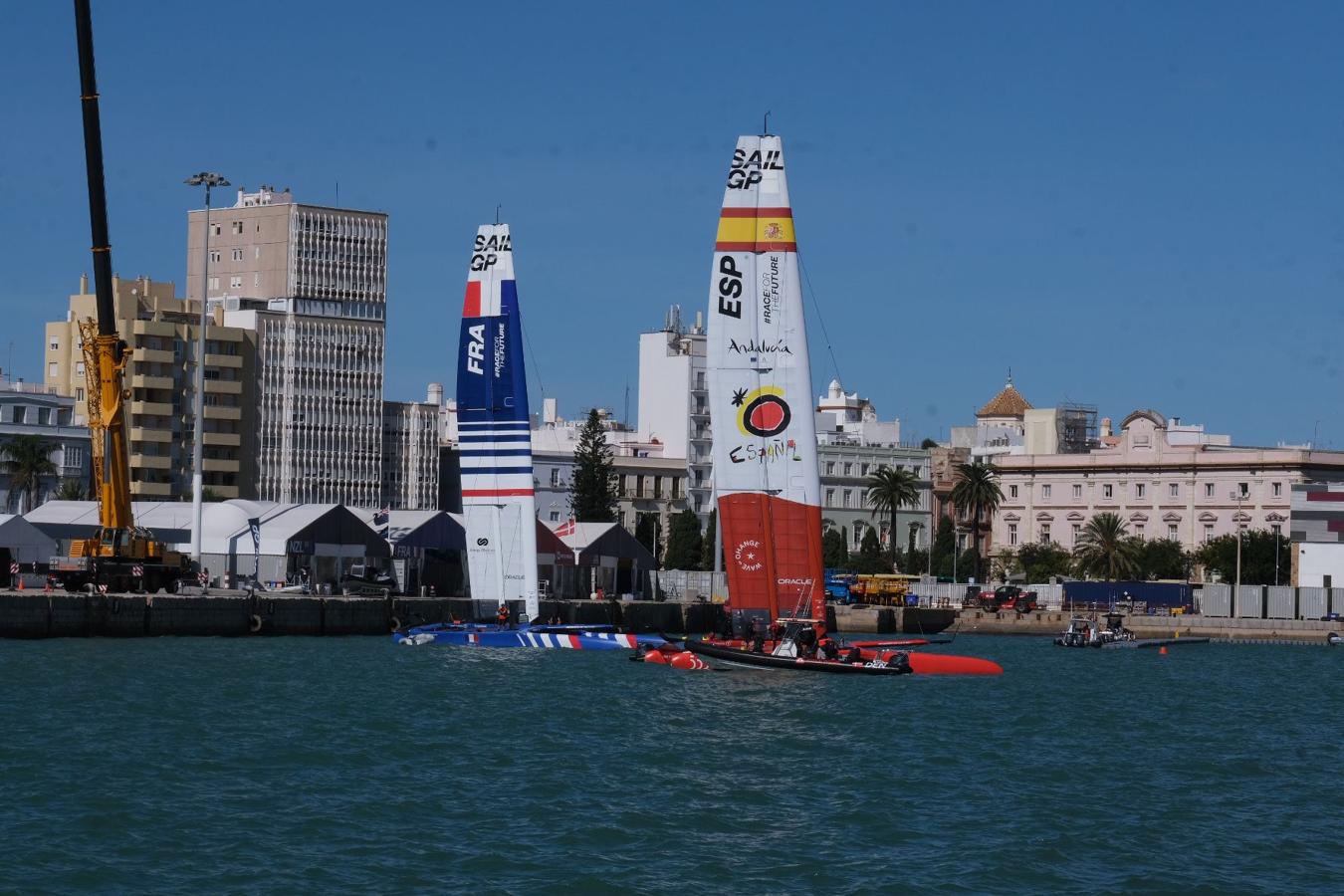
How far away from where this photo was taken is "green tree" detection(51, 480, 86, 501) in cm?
13400

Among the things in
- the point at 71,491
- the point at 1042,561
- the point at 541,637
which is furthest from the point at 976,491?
the point at 541,637

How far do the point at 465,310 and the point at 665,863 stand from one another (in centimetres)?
4689

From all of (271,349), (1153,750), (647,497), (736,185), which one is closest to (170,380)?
(271,349)

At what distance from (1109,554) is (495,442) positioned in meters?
72.9

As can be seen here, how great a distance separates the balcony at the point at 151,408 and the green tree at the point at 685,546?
121ft

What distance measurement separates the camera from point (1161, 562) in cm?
14050

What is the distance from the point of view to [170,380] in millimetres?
148625

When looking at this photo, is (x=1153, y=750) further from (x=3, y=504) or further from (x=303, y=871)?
(x=3, y=504)

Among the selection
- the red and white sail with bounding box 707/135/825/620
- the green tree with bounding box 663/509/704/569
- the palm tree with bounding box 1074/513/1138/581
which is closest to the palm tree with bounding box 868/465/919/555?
the palm tree with bounding box 1074/513/1138/581

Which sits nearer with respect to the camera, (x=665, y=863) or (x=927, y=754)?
(x=665, y=863)

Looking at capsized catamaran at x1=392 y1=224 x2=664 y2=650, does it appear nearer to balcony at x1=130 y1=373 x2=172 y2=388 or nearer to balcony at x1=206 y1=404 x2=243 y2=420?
balcony at x1=130 y1=373 x2=172 y2=388

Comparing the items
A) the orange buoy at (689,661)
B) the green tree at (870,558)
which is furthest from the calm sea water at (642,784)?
the green tree at (870,558)

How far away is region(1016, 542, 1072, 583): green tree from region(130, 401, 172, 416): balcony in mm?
60979

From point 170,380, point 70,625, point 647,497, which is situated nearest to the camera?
point 70,625
